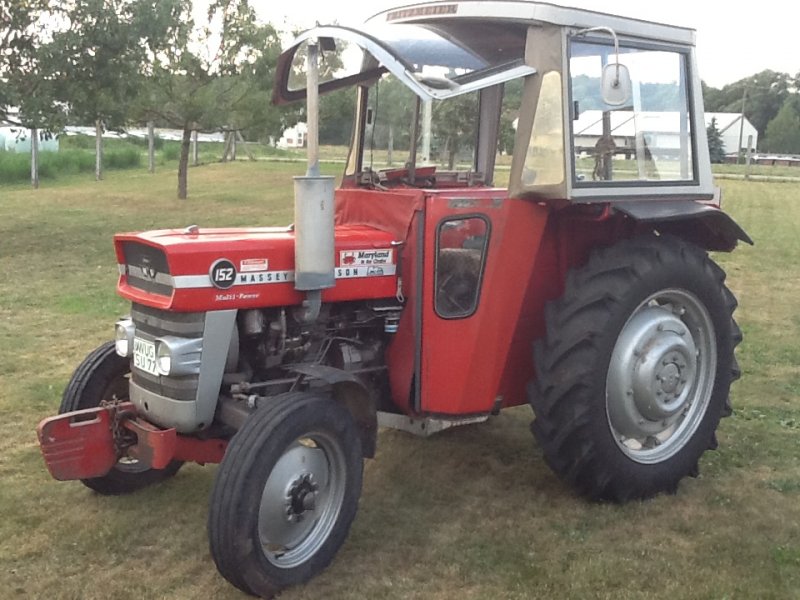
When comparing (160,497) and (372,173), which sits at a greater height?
(372,173)

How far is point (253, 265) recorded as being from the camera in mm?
3879

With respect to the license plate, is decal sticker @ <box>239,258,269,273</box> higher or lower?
higher

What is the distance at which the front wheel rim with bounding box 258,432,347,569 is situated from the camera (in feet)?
12.0

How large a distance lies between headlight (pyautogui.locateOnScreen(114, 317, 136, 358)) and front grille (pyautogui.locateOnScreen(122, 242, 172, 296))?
9.3 inches

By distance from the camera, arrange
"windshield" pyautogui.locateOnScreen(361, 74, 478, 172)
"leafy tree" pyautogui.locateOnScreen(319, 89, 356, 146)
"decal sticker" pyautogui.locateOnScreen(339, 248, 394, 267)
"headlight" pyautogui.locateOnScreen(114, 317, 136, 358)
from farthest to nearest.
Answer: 1. "leafy tree" pyautogui.locateOnScreen(319, 89, 356, 146)
2. "windshield" pyautogui.locateOnScreen(361, 74, 478, 172)
3. "headlight" pyautogui.locateOnScreen(114, 317, 136, 358)
4. "decal sticker" pyautogui.locateOnScreen(339, 248, 394, 267)

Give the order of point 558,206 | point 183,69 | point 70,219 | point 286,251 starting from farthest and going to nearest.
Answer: point 183,69 < point 70,219 < point 558,206 < point 286,251

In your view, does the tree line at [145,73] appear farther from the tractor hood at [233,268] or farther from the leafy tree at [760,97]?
the leafy tree at [760,97]

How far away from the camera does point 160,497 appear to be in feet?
15.1

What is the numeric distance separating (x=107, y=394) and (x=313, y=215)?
5.35 feet

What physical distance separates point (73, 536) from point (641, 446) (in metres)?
2.93

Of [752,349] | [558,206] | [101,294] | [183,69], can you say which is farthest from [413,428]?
[183,69]

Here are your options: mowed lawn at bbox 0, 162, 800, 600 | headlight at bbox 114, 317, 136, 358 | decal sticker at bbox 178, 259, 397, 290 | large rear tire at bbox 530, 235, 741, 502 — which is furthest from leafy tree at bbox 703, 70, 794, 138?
headlight at bbox 114, 317, 136, 358

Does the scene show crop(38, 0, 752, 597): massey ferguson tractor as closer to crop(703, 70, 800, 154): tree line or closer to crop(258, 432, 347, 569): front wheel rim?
crop(258, 432, 347, 569): front wheel rim

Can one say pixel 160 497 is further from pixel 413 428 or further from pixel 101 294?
pixel 101 294
